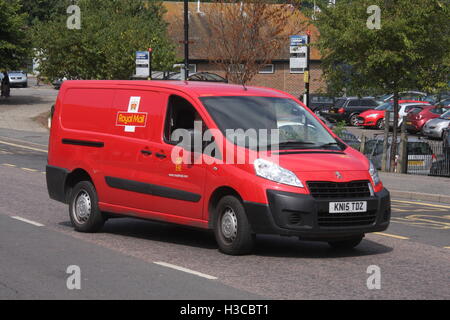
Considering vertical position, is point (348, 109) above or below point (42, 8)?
below

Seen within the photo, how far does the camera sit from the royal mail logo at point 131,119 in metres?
11.5

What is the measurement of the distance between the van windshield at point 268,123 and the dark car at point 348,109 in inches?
1496

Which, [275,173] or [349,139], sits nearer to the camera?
[275,173]

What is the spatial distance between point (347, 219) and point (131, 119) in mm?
3123

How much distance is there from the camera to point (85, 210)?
40.1 feet

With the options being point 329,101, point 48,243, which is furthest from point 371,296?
point 329,101

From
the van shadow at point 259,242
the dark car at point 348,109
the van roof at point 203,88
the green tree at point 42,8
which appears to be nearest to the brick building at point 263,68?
the dark car at point 348,109

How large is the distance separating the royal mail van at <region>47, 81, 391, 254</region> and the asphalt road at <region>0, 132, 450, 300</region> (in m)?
0.35

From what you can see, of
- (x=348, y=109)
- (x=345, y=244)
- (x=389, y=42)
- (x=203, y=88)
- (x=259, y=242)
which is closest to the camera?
A: (x=345, y=244)

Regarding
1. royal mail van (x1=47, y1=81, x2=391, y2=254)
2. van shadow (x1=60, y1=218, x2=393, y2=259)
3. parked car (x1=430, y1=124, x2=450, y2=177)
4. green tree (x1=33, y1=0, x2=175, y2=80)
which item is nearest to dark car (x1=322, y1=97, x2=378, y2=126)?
green tree (x1=33, y1=0, x2=175, y2=80)

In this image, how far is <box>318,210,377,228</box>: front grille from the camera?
394 inches

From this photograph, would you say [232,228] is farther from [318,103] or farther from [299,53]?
[318,103]

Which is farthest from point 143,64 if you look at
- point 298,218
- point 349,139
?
point 298,218

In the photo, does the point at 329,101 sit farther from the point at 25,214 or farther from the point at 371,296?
the point at 371,296
